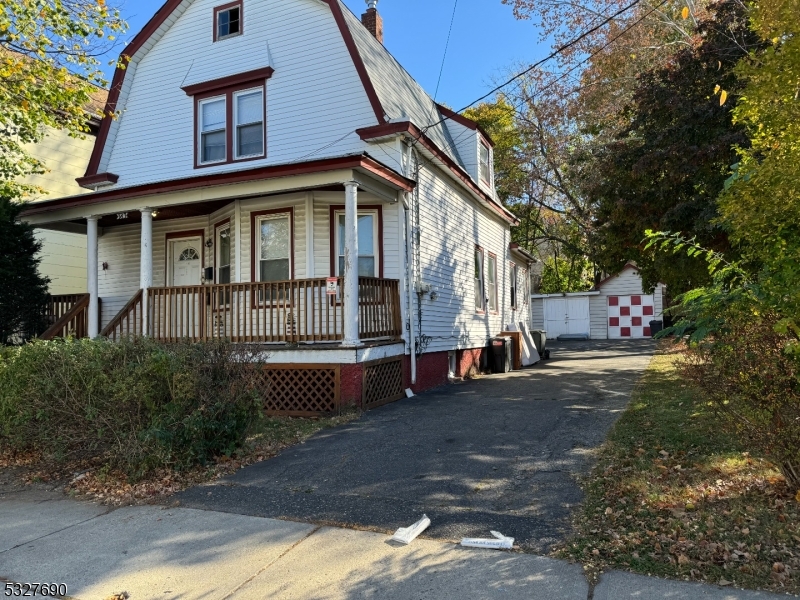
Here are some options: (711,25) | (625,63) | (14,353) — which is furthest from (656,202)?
(14,353)

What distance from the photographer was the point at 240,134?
12719mm

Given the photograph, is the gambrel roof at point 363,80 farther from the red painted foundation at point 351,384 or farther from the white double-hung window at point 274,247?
the red painted foundation at point 351,384

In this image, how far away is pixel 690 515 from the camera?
4.18m

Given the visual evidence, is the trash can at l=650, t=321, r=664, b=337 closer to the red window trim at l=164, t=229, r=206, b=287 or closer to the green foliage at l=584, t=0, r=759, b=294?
the green foliage at l=584, t=0, r=759, b=294

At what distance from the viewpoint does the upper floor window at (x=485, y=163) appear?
16.1 m

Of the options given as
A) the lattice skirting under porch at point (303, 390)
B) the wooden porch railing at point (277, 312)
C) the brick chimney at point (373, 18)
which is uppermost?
the brick chimney at point (373, 18)

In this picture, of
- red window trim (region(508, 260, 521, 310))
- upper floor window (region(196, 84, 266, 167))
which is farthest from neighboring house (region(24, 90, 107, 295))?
red window trim (region(508, 260, 521, 310))

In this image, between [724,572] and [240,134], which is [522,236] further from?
[724,572]

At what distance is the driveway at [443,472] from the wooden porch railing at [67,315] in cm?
661

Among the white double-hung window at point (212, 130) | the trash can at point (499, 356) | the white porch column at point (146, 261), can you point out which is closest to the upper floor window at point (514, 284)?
the trash can at point (499, 356)

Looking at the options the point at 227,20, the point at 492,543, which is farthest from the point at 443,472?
the point at 227,20

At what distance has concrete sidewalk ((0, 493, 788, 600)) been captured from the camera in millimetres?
3391

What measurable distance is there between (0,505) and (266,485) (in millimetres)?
2594

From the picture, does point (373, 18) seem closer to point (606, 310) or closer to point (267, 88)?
point (267, 88)
